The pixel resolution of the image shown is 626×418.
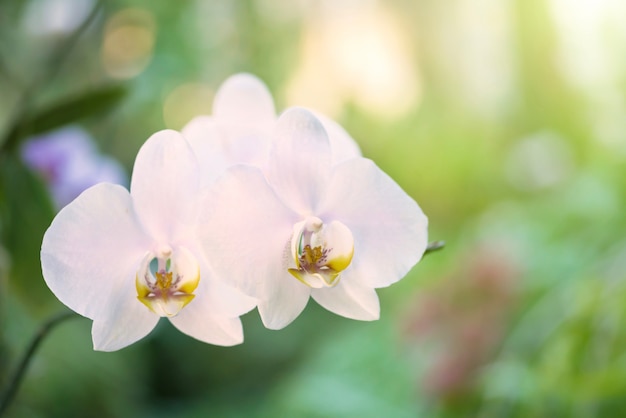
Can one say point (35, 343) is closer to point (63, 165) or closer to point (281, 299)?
point (281, 299)

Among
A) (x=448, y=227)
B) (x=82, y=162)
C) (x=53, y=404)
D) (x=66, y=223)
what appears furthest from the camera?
(x=448, y=227)

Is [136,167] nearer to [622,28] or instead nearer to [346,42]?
[622,28]

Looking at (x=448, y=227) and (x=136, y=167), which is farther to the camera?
(x=448, y=227)

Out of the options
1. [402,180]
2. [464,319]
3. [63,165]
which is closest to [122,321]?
[63,165]

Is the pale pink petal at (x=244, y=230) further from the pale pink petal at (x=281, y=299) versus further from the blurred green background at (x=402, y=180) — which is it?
the blurred green background at (x=402, y=180)

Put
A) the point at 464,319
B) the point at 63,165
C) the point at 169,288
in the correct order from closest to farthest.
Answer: the point at 169,288, the point at 63,165, the point at 464,319

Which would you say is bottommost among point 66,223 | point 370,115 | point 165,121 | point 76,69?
point 66,223

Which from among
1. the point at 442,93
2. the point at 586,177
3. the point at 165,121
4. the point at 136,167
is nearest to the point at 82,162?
the point at 136,167

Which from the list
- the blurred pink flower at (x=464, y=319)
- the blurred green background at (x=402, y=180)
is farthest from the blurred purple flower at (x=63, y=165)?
the blurred pink flower at (x=464, y=319)
